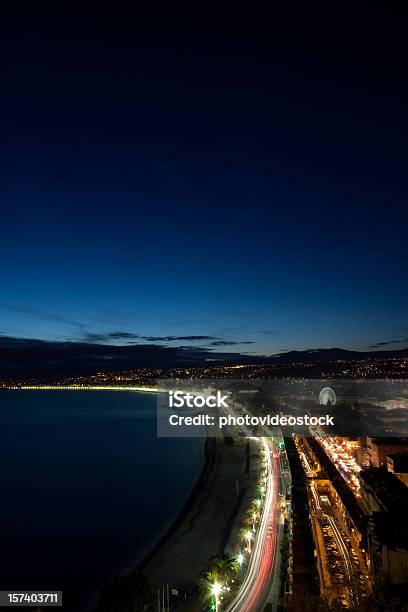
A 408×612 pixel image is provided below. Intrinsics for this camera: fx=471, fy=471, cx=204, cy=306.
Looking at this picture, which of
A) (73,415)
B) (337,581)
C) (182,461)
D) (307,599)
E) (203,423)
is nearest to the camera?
(307,599)

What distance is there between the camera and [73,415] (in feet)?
203

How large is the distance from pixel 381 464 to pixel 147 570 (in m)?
11.7

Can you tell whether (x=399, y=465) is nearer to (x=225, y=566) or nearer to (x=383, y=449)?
(x=383, y=449)

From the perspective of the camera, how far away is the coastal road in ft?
30.0

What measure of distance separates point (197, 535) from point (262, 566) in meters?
3.89

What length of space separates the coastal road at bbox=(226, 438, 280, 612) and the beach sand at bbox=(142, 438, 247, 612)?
972 mm

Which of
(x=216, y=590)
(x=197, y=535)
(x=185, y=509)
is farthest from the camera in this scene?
(x=185, y=509)

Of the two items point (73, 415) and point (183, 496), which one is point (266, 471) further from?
point (73, 415)

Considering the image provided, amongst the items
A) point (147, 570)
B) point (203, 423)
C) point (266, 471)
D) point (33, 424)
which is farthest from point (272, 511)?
point (33, 424)

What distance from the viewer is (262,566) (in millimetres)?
10703
